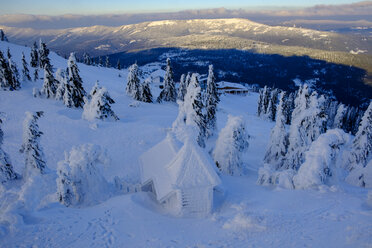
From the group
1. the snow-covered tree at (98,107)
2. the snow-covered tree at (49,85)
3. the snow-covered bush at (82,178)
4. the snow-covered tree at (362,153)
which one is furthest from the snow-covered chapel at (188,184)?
the snow-covered tree at (49,85)

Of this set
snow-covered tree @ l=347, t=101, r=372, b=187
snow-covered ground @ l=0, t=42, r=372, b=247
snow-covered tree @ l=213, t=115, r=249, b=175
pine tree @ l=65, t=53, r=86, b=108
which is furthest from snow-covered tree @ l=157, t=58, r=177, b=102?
snow-covered tree @ l=347, t=101, r=372, b=187

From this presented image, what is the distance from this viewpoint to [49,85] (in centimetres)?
3762

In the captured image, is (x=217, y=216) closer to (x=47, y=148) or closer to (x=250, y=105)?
(x=47, y=148)

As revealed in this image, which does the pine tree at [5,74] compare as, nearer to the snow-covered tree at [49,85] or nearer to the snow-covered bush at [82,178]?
the snow-covered tree at [49,85]

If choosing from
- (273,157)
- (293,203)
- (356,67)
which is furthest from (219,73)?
(293,203)

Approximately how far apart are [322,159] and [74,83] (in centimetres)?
3383

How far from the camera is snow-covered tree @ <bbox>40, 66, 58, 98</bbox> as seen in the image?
36.9 meters

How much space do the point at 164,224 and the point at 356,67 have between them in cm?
Answer: 20771

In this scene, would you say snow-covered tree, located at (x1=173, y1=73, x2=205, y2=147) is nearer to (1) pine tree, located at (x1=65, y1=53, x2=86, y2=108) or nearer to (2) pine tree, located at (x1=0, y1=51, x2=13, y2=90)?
(1) pine tree, located at (x1=65, y1=53, x2=86, y2=108)

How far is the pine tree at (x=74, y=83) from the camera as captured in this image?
3391 cm

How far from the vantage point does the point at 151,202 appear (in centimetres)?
1470

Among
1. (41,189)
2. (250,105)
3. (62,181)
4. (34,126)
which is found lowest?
(250,105)

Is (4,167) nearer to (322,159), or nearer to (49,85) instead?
(322,159)

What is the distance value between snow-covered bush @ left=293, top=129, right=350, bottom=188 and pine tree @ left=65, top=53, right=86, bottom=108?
107ft
